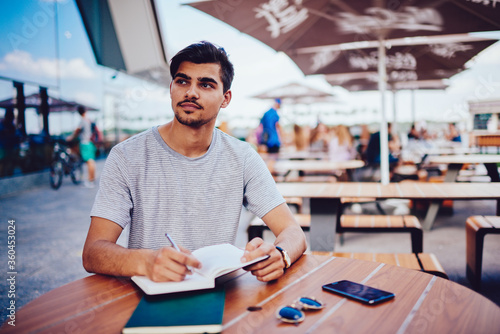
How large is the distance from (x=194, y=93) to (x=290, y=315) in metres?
0.98

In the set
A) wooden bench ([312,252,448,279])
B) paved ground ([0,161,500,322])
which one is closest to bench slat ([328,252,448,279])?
wooden bench ([312,252,448,279])

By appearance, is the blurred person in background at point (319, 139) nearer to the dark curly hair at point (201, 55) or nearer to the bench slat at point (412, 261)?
the bench slat at point (412, 261)

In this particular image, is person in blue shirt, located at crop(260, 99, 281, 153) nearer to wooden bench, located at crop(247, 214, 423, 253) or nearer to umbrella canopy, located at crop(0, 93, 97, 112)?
wooden bench, located at crop(247, 214, 423, 253)

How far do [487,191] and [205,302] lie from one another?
2735mm

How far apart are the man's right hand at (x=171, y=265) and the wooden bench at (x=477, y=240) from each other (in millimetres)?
2504

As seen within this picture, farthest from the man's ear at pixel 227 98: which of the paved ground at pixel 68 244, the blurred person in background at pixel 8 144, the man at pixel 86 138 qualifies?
the man at pixel 86 138

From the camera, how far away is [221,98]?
165 cm

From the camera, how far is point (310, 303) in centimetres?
89

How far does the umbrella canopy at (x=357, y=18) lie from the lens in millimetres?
3629

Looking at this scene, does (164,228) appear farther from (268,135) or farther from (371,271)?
(268,135)

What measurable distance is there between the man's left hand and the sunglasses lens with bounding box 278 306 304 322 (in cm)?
23

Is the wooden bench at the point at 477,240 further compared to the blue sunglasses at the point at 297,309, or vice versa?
the wooden bench at the point at 477,240

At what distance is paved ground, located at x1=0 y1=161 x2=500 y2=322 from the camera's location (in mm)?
3068

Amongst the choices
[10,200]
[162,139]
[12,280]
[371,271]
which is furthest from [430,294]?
[10,200]
